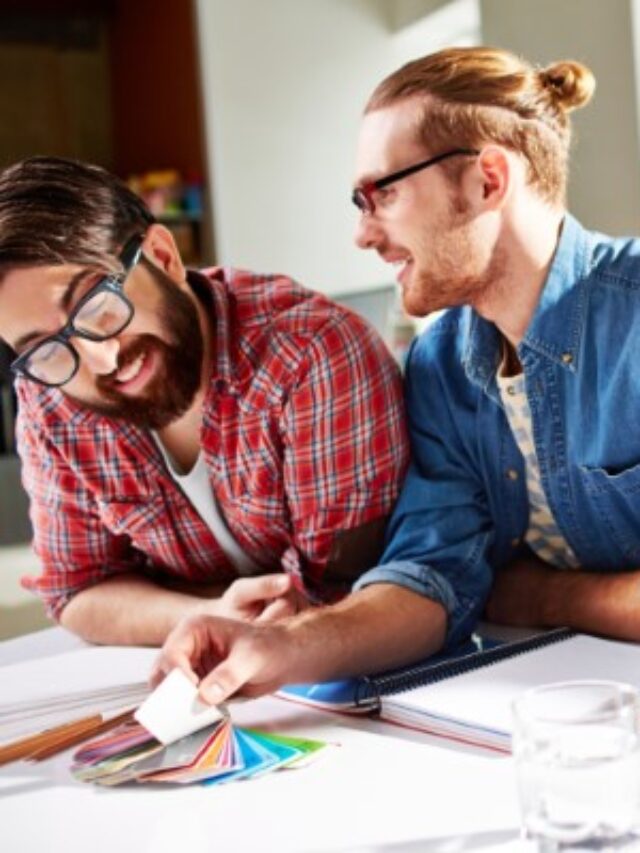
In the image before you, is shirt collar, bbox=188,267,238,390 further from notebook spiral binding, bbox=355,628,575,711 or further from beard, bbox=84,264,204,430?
notebook spiral binding, bbox=355,628,575,711

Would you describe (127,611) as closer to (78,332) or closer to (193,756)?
(78,332)

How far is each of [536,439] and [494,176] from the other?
0.32 metres

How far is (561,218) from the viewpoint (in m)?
1.50

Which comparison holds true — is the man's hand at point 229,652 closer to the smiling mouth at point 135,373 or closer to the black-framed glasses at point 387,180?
the smiling mouth at point 135,373

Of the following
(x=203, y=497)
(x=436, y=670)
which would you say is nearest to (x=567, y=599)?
(x=436, y=670)

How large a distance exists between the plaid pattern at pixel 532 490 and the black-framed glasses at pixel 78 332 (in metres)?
0.47

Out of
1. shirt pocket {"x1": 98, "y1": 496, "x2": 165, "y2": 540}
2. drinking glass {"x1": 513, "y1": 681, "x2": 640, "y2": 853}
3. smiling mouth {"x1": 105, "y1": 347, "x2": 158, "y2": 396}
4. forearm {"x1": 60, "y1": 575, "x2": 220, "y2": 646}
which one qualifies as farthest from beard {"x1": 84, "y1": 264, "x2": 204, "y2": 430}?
A: drinking glass {"x1": 513, "y1": 681, "x2": 640, "y2": 853}

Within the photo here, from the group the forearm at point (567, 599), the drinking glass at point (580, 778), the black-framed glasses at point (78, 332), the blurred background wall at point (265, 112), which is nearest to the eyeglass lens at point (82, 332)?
the black-framed glasses at point (78, 332)

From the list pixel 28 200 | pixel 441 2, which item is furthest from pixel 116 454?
pixel 441 2

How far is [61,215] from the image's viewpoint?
4.80 feet

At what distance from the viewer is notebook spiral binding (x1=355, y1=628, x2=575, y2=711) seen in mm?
1183

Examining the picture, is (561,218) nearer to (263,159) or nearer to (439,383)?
(439,383)

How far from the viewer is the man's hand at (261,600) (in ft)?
4.59

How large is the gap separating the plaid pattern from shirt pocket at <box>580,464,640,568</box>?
74 millimetres
